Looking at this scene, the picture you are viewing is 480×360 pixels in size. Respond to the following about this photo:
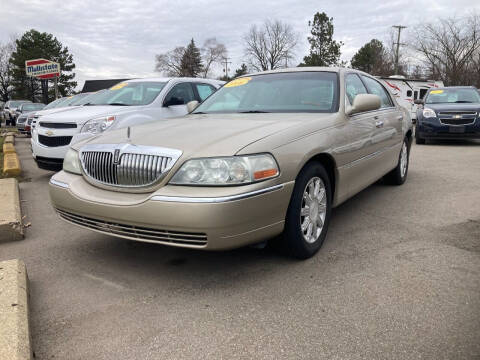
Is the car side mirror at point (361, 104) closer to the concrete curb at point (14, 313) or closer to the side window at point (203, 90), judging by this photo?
the concrete curb at point (14, 313)

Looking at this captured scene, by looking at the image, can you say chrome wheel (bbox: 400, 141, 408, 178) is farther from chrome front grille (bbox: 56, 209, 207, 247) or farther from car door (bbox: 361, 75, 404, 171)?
chrome front grille (bbox: 56, 209, 207, 247)

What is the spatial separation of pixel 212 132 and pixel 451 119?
9.30m

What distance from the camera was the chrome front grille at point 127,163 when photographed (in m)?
2.66

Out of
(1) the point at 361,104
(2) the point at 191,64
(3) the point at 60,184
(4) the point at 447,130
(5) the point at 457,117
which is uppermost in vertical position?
(2) the point at 191,64

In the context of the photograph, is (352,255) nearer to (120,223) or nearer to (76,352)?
(120,223)

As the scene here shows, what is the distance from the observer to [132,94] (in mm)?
6980


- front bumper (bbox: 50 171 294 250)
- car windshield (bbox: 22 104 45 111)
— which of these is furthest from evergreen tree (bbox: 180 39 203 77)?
front bumper (bbox: 50 171 294 250)

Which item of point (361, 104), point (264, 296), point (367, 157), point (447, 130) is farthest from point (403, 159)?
point (447, 130)

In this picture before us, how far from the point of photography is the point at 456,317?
233 centimetres

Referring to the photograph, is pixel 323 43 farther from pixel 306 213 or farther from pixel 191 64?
pixel 306 213

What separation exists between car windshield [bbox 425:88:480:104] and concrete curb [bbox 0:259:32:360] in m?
11.5

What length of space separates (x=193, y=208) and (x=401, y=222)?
252 centimetres

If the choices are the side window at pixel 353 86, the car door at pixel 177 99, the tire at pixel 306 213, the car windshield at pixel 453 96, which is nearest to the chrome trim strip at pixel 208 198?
the tire at pixel 306 213

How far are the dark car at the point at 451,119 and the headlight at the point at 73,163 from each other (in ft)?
31.7
